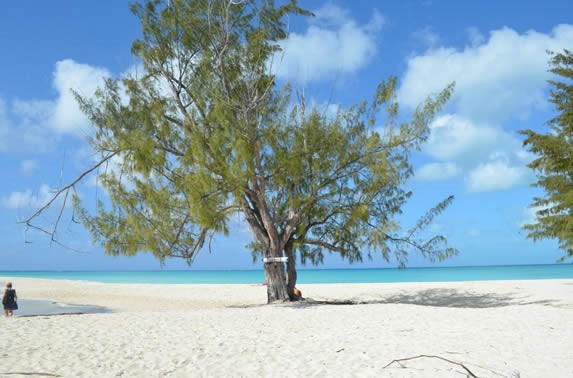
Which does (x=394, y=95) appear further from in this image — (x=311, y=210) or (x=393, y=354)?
(x=393, y=354)

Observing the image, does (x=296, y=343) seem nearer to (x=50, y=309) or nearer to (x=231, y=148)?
(x=231, y=148)

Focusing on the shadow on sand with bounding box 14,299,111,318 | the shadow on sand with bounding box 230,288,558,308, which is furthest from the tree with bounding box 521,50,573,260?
the shadow on sand with bounding box 14,299,111,318

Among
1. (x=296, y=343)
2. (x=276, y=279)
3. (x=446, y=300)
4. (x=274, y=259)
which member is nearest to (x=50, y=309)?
(x=276, y=279)

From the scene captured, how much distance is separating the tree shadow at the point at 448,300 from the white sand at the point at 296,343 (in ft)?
11.8

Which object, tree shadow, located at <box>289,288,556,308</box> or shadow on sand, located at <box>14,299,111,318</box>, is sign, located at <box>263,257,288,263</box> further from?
shadow on sand, located at <box>14,299,111,318</box>

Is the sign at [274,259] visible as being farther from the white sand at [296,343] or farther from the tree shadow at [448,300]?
the white sand at [296,343]

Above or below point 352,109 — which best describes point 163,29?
above

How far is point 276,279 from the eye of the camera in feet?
47.6

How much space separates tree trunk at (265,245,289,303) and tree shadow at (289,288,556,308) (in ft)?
2.43

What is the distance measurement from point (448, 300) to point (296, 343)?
11495 millimetres

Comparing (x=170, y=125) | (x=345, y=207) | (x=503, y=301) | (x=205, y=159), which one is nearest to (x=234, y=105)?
(x=205, y=159)

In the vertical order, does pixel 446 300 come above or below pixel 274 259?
below

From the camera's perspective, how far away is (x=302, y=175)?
1359cm

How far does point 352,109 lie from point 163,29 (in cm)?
615
